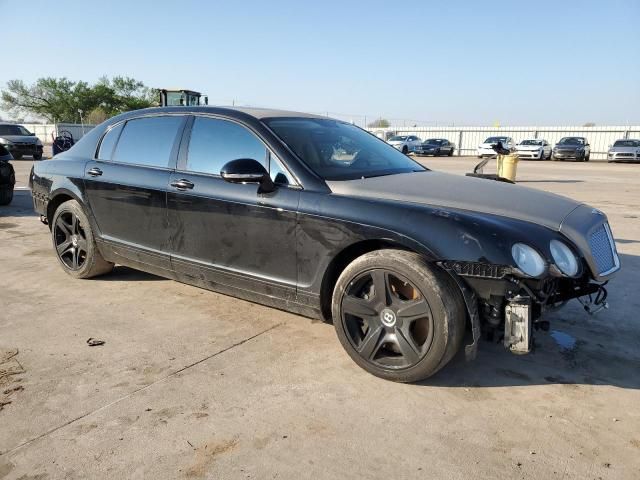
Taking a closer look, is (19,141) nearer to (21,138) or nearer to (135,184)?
(21,138)

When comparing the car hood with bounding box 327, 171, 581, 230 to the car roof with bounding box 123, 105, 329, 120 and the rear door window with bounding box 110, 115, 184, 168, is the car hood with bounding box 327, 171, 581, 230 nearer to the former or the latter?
the car roof with bounding box 123, 105, 329, 120

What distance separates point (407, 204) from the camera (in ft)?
9.70

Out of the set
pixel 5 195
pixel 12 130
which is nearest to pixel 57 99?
pixel 12 130

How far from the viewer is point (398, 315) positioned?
9.51 feet

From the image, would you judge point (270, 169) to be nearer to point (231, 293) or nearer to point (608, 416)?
point (231, 293)

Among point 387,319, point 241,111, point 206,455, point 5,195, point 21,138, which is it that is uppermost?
point 21,138

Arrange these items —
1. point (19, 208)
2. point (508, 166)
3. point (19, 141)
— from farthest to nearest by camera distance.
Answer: point (19, 141), point (508, 166), point (19, 208)

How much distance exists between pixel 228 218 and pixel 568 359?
8.04 ft

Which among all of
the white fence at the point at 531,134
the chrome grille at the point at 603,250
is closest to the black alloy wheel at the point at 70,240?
the chrome grille at the point at 603,250

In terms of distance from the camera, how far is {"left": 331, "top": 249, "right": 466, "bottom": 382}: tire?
2.76 m

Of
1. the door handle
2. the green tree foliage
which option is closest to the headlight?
the door handle

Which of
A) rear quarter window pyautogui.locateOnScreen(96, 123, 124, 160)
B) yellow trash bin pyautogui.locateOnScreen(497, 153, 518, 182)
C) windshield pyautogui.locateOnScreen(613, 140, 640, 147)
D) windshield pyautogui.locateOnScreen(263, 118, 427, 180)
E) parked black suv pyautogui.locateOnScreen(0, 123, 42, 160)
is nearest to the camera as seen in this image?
windshield pyautogui.locateOnScreen(263, 118, 427, 180)

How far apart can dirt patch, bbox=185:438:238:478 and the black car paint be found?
1.11m

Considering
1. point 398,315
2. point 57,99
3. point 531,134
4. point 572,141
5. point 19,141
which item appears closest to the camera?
point 398,315
